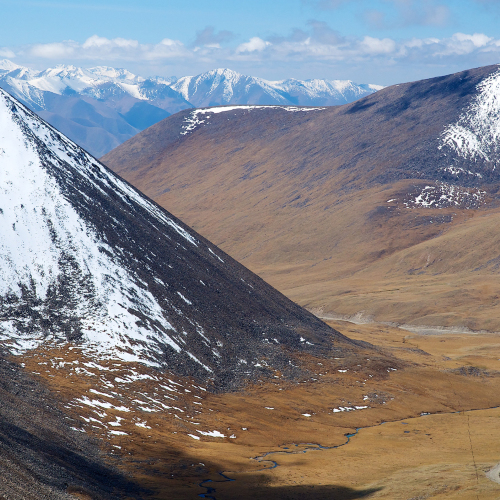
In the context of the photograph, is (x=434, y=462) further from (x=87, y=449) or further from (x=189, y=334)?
(x=189, y=334)

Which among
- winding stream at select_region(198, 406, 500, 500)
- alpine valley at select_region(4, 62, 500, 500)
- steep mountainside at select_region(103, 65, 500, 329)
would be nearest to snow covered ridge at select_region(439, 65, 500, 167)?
steep mountainside at select_region(103, 65, 500, 329)

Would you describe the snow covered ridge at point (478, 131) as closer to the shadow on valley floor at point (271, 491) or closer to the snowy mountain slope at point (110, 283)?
the snowy mountain slope at point (110, 283)

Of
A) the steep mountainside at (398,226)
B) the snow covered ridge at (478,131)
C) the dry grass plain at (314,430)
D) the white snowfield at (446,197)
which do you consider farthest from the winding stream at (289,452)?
the snow covered ridge at (478,131)

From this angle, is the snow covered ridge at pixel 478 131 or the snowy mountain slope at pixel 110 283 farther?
the snow covered ridge at pixel 478 131

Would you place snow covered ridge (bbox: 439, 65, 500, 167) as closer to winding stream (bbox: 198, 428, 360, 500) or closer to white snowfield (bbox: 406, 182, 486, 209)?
white snowfield (bbox: 406, 182, 486, 209)

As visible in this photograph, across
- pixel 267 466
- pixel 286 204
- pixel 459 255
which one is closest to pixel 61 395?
pixel 267 466

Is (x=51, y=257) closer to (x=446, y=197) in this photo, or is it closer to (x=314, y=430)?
(x=314, y=430)
